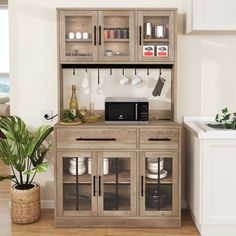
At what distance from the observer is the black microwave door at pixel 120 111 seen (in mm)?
3639

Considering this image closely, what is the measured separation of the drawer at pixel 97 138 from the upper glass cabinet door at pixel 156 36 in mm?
688

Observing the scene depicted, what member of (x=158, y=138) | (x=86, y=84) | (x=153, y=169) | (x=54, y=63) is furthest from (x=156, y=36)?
(x=153, y=169)

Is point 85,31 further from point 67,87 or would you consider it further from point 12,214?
point 12,214

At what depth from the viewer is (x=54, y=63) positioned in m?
3.97

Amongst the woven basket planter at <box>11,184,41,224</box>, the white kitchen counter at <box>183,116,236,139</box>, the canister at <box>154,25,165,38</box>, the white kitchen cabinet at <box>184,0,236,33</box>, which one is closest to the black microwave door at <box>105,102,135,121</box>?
the white kitchen counter at <box>183,116,236,139</box>

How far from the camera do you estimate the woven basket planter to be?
12.1 ft

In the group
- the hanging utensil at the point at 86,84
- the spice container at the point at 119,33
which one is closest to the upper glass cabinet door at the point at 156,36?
the spice container at the point at 119,33

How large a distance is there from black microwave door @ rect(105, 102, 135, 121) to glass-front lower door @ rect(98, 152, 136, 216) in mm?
308

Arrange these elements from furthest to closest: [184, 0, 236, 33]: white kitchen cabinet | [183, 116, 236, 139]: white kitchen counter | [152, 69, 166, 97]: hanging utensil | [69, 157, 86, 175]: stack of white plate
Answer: [152, 69, 166, 97]: hanging utensil → [69, 157, 86, 175]: stack of white plate → [184, 0, 236, 33]: white kitchen cabinet → [183, 116, 236, 139]: white kitchen counter

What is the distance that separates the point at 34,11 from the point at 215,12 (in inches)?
64.5

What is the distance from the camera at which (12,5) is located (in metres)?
3.94

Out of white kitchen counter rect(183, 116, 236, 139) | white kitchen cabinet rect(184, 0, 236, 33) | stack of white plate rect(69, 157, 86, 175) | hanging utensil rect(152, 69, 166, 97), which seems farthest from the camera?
hanging utensil rect(152, 69, 166, 97)

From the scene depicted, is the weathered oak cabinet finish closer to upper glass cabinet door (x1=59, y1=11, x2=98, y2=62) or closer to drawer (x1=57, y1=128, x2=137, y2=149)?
drawer (x1=57, y1=128, x2=137, y2=149)

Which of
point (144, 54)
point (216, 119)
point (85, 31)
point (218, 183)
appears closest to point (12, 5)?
point (85, 31)
